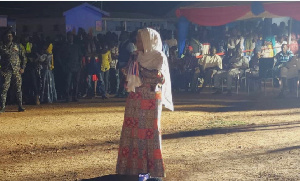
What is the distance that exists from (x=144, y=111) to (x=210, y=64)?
12265 mm

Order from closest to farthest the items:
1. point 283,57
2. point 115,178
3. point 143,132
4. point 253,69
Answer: point 143,132 → point 115,178 → point 283,57 → point 253,69

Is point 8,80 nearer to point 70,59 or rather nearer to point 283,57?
point 70,59

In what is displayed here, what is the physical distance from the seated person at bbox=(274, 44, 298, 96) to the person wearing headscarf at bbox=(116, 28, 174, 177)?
36.4 ft

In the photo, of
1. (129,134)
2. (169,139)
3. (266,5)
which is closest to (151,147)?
(129,134)

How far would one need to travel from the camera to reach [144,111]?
6754 millimetres

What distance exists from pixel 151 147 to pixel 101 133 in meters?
4.31

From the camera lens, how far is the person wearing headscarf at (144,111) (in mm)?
6715

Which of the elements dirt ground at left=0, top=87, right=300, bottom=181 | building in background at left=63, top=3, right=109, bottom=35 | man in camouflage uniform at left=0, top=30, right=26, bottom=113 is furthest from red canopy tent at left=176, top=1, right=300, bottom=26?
building in background at left=63, top=3, right=109, bottom=35

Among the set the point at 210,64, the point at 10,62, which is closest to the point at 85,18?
the point at 210,64

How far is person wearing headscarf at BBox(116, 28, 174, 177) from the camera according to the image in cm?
671

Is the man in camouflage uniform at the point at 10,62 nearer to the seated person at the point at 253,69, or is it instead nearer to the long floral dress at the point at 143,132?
the long floral dress at the point at 143,132

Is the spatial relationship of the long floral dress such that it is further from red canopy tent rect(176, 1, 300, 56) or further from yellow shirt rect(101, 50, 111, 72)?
red canopy tent rect(176, 1, 300, 56)

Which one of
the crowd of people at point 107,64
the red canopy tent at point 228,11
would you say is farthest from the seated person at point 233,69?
the red canopy tent at point 228,11

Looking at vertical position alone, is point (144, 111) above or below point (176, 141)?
above
